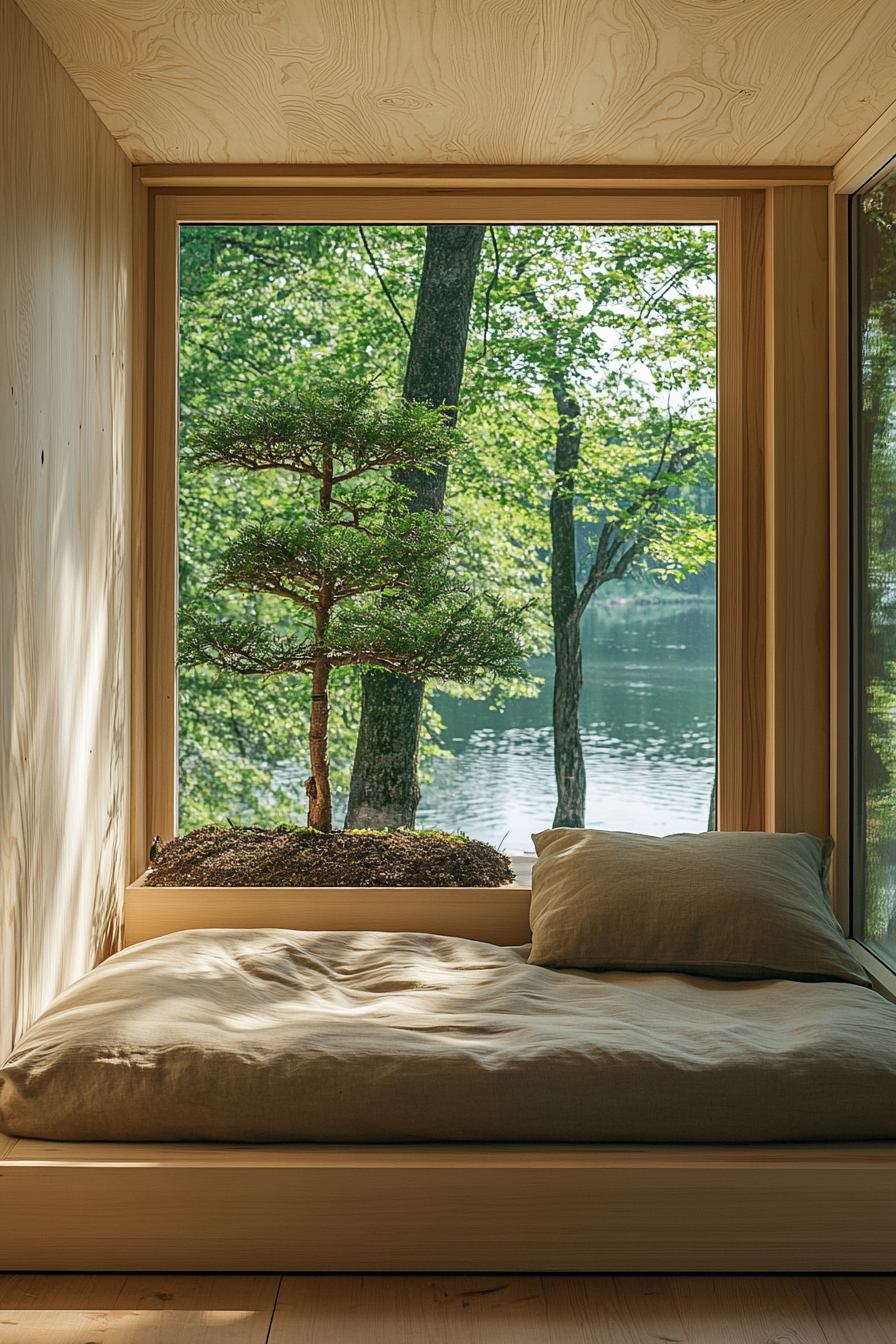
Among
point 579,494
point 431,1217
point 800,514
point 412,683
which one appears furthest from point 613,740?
point 431,1217

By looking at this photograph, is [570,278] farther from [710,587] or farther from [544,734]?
[544,734]

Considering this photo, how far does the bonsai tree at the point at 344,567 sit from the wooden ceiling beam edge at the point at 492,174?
56 cm

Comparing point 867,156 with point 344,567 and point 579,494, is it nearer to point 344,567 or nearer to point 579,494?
point 344,567

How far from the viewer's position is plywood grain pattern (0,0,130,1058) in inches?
81.3

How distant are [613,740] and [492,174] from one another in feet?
7.16

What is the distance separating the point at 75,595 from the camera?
244 cm

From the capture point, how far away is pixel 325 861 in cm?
287

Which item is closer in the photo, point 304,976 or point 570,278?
point 304,976

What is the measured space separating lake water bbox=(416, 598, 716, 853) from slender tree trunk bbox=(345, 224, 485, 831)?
0.44m

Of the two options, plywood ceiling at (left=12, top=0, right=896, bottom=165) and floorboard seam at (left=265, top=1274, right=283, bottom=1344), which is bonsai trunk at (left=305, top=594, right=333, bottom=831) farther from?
floorboard seam at (left=265, top=1274, right=283, bottom=1344)

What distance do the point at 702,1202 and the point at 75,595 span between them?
1760 millimetres

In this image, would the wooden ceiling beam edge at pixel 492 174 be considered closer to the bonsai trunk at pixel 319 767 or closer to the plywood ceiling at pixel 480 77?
the plywood ceiling at pixel 480 77

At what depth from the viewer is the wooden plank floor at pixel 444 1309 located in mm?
1539

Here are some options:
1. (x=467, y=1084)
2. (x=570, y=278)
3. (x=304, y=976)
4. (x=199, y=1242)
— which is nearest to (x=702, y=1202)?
(x=467, y=1084)
